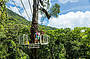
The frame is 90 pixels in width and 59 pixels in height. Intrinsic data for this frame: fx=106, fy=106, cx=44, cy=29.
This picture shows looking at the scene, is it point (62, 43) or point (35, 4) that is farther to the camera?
point (62, 43)

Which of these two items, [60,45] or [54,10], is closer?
[54,10]

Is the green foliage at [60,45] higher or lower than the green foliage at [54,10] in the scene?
lower

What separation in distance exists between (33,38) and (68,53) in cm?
861

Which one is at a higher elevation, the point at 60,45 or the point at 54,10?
the point at 54,10

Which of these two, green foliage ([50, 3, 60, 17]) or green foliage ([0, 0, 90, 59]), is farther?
green foliage ([0, 0, 90, 59])

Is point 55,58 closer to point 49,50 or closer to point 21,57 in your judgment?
point 49,50

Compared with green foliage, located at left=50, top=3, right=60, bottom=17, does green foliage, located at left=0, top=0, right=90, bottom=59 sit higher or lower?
lower

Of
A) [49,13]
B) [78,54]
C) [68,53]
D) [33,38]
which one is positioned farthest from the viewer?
[68,53]

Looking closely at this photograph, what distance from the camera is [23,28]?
12188 millimetres

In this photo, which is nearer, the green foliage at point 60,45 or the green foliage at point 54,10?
the green foliage at point 54,10

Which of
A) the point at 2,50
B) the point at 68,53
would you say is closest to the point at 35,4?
the point at 2,50

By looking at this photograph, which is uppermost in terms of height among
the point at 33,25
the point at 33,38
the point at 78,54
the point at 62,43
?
the point at 33,25

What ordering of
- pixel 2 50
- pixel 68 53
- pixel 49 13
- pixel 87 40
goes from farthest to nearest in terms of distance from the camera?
pixel 68 53, pixel 87 40, pixel 2 50, pixel 49 13

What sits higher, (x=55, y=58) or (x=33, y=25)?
(x=33, y=25)
